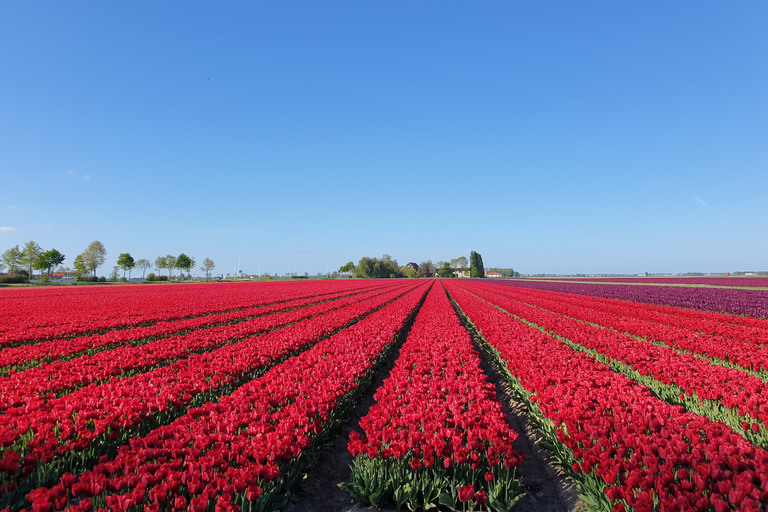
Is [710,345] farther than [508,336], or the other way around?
[508,336]

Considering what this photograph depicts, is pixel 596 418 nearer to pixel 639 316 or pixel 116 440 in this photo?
pixel 116 440

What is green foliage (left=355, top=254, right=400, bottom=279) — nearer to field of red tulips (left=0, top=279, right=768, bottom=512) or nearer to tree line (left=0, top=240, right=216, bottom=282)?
tree line (left=0, top=240, right=216, bottom=282)

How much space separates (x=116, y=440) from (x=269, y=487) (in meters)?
2.49

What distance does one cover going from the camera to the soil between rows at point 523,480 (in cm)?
381

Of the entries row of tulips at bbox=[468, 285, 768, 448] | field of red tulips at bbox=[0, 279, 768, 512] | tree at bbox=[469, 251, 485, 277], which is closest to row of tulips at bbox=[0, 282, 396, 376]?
field of red tulips at bbox=[0, 279, 768, 512]

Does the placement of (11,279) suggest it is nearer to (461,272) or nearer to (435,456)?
(435,456)

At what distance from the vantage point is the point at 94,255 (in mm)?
89750

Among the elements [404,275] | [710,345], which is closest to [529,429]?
[710,345]

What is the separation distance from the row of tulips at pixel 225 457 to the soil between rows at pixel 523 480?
0.91ft

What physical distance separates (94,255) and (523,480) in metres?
116

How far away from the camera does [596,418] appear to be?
14.2 ft

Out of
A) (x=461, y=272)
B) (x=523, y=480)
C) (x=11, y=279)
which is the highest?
(x=461, y=272)

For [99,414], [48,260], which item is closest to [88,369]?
[99,414]

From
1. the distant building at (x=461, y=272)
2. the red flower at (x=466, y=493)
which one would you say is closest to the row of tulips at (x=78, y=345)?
the red flower at (x=466, y=493)
